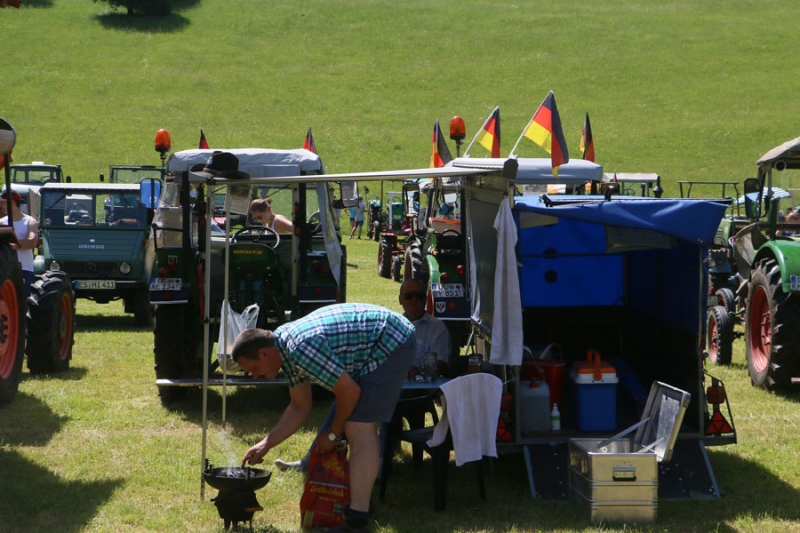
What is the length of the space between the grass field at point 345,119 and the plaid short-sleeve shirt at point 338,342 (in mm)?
1018

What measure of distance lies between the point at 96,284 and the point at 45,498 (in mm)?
7745

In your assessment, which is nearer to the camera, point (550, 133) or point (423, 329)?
point (550, 133)

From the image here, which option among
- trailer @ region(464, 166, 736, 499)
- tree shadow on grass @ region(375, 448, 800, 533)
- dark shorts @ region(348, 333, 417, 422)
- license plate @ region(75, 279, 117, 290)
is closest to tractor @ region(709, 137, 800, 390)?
trailer @ region(464, 166, 736, 499)

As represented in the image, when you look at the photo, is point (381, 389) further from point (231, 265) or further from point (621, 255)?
point (231, 265)

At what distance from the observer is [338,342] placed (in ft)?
17.7

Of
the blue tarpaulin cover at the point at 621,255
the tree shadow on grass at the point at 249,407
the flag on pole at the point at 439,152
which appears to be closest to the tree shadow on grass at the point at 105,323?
the tree shadow on grass at the point at 249,407

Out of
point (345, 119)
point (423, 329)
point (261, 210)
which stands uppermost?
point (345, 119)

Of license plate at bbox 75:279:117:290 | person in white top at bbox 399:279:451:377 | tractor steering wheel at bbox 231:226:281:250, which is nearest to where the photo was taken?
person in white top at bbox 399:279:451:377

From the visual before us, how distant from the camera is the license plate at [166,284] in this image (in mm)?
8656

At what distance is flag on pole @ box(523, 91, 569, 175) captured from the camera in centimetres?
679

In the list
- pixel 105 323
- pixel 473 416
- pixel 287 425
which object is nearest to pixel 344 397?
pixel 287 425

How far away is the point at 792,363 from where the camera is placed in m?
8.77

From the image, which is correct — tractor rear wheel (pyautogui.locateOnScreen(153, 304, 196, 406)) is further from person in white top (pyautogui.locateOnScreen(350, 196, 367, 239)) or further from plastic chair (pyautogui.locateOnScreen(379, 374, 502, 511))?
person in white top (pyautogui.locateOnScreen(350, 196, 367, 239))

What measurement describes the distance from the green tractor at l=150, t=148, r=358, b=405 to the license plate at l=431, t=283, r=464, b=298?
2.89 ft
